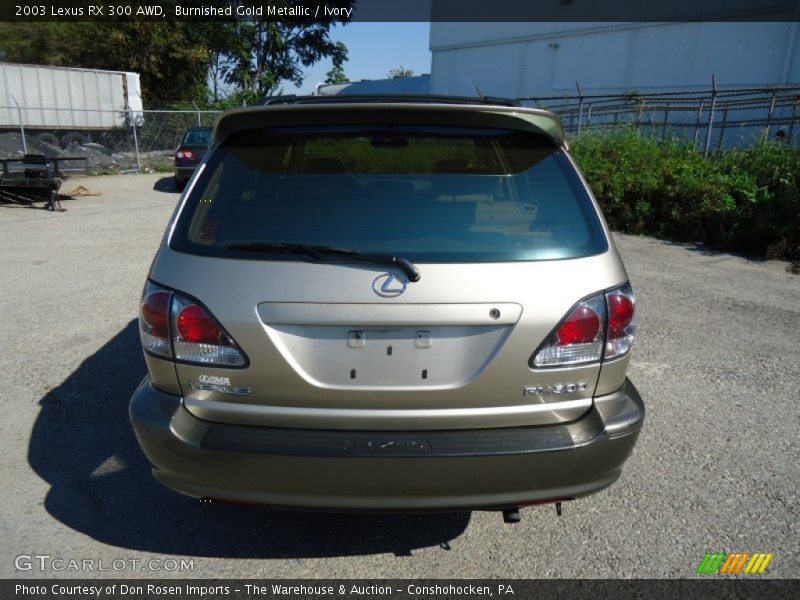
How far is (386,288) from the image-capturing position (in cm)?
209

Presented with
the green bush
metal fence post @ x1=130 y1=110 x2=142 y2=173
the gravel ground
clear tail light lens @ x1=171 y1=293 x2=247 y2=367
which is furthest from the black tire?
clear tail light lens @ x1=171 y1=293 x2=247 y2=367

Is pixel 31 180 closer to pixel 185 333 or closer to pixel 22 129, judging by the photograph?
pixel 22 129

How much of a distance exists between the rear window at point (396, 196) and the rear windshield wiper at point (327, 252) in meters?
0.02

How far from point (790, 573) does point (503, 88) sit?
35.7m

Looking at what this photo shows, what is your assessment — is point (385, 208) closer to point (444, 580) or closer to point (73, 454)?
point (444, 580)

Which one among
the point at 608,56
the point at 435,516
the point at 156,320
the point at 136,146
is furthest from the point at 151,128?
the point at 435,516

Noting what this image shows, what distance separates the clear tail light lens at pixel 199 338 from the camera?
2152 mm

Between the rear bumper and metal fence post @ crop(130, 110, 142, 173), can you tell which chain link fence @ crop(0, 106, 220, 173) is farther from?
the rear bumper

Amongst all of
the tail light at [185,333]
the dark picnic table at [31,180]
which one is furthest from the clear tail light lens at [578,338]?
the dark picnic table at [31,180]

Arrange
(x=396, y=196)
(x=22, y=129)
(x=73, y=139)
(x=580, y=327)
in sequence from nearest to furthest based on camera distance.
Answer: (x=580, y=327), (x=396, y=196), (x=22, y=129), (x=73, y=139)

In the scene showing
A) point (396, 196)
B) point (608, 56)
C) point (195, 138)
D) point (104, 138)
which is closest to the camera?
point (396, 196)

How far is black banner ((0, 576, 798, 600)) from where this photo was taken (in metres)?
2.39

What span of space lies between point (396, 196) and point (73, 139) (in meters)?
22.6

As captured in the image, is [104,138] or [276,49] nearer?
[104,138]
